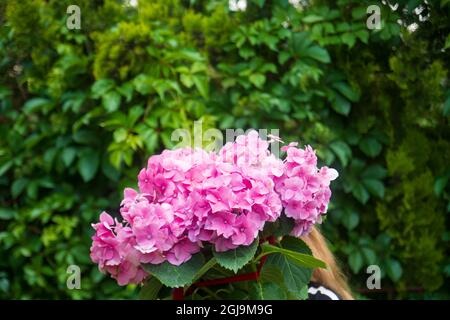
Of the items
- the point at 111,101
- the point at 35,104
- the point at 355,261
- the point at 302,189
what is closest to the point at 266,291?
the point at 302,189

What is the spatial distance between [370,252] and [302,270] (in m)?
1.35

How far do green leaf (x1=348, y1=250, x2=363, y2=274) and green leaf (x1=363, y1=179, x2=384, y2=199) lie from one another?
0.21m

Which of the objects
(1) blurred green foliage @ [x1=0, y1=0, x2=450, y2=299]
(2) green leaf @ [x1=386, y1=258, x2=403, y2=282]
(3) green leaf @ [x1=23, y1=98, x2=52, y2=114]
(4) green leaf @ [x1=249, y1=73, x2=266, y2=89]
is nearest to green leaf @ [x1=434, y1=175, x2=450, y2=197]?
(1) blurred green foliage @ [x1=0, y1=0, x2=450, y2=299]

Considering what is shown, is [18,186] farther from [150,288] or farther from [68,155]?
[150,288]

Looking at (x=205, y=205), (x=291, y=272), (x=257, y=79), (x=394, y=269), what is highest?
(x=257, y=79)

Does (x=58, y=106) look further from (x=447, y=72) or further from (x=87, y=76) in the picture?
(x=447, y=72)

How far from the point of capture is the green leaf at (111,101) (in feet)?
6.44

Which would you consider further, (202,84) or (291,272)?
(202,84)

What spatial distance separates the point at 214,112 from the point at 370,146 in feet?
1.80

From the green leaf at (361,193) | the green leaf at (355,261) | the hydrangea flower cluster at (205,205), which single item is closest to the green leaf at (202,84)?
the green leaf at (361,193)

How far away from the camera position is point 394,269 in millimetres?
2146

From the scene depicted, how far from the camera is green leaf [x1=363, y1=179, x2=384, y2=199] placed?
215 cm

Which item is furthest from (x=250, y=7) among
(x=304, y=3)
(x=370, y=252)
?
(x=370, y=252)

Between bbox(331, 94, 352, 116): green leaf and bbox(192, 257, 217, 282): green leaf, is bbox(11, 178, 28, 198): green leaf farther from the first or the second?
bbox(192, 257, 217, 282): green leaf
